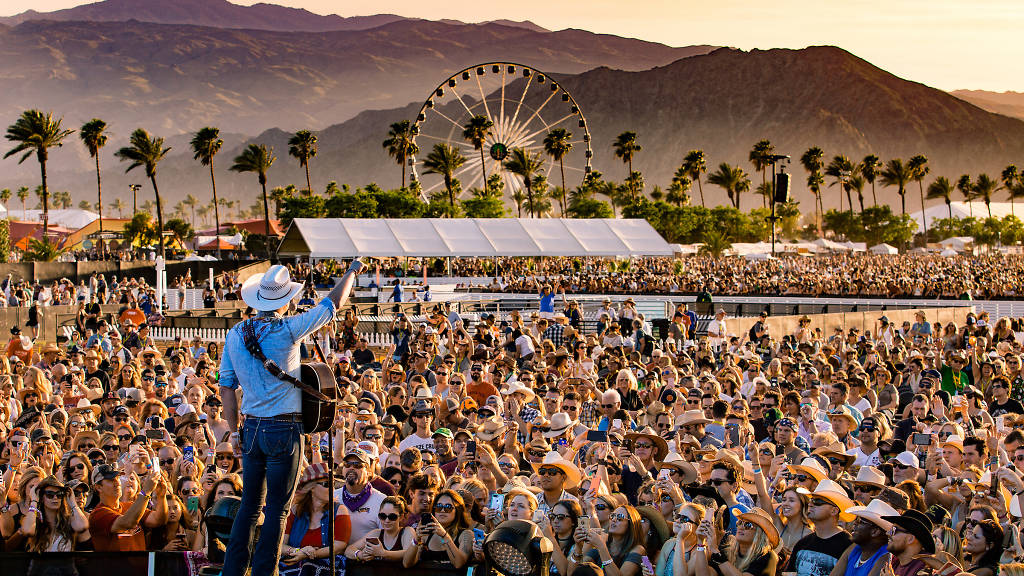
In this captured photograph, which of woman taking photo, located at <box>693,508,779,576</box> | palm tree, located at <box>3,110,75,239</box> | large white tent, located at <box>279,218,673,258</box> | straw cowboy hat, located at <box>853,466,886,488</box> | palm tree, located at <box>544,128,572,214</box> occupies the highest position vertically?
palm tree, located at <box>544,128,572,214</box>

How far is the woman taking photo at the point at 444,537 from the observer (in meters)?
5.67

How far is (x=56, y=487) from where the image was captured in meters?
6.10

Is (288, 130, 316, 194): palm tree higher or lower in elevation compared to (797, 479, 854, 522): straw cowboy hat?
higher

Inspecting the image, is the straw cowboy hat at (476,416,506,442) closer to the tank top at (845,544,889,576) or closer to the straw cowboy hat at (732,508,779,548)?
the straw cowboy hat at (732,508,779,548)

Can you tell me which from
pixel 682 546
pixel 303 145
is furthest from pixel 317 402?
pixel 303 145

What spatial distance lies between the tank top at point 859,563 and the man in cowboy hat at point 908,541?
0.06 m

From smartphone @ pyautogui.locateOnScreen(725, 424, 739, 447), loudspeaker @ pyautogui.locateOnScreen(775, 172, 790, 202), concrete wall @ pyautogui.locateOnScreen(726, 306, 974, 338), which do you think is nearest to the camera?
smartphone @ pyautogui.locateOnScreen(725, 424, 739, 447)

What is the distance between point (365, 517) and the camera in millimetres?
6195

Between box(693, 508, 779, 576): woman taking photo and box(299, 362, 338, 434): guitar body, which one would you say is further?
box(693, 508, 779, 576): woman taking photo

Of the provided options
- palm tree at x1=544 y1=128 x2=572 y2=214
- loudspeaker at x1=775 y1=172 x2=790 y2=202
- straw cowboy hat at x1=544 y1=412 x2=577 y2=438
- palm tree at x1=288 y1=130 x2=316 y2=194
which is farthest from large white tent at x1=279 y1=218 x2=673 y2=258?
palm tree at x1=288 y1=130 x2=316 y2=194

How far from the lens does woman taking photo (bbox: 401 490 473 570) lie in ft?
18.6

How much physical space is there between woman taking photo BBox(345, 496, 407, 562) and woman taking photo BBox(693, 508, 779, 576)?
64.7 inches

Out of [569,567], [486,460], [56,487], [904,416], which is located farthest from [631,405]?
[56,487]

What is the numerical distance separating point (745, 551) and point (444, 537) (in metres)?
1.66
